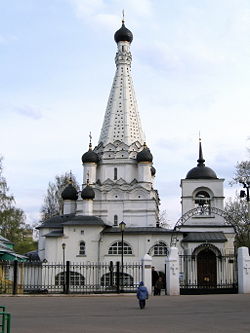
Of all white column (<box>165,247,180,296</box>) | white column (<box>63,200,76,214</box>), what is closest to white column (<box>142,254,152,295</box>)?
white column (<box>165,247,180,296</box>)

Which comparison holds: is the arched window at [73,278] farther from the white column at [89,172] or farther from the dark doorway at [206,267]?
the white column at [89,172]

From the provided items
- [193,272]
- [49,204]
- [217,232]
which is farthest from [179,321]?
[49,204]

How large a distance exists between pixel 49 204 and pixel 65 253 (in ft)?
47.3

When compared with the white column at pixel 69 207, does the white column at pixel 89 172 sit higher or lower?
higher

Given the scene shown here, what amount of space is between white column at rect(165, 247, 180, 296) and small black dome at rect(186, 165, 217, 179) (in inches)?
710

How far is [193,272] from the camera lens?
36.4 meters

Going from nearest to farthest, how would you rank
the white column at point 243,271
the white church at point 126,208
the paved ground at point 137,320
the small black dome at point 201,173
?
the paved ground at point 137,320 < the white column at point 243,271 < the white church at point 126,208 < the small black dome at point 201,173

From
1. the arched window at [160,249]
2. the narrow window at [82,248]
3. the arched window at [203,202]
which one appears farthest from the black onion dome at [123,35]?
the arched window at [160,249]

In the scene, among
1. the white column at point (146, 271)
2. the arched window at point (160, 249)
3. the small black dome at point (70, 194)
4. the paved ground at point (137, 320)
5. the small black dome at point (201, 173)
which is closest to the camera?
the paved ground at point (137, 320)

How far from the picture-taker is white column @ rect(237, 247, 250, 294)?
24016 mm

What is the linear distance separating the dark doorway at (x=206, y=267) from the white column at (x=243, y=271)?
12.0 m

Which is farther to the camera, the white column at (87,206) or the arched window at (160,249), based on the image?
the white column at (87,206)

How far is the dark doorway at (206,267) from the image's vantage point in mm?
36719

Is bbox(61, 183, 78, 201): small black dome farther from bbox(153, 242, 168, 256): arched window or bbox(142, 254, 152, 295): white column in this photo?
bbox(142, 254, 152, 295): white column
